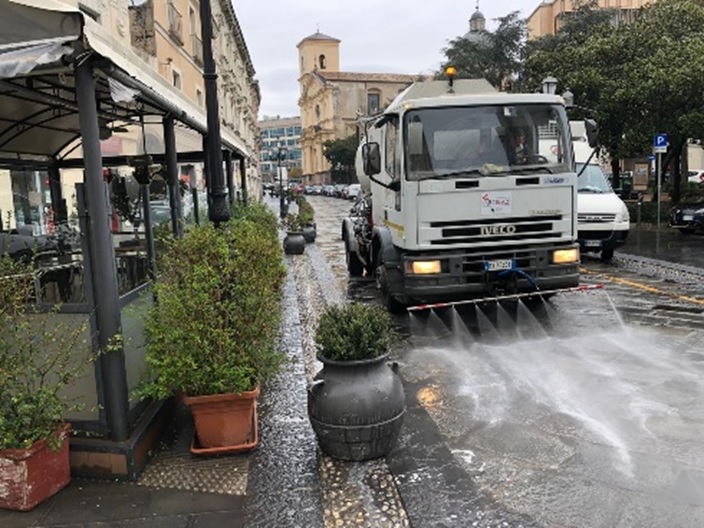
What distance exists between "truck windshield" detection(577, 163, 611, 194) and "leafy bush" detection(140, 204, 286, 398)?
10.3 metres

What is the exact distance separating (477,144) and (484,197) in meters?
0.65

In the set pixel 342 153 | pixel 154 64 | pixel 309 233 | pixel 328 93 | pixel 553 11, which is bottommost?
pixel 309 233

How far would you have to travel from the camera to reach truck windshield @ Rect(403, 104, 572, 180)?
279 inches

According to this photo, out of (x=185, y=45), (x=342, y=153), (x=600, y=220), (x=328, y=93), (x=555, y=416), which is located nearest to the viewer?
(x=555, y=416)

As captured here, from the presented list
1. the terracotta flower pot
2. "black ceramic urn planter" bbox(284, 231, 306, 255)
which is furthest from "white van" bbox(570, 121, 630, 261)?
the terracotta flower pot

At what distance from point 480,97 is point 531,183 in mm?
1197

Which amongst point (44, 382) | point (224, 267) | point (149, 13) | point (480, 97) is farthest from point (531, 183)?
point (149, 13)

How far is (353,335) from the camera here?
3982mm

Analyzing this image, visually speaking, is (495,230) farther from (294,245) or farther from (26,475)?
(294,245)

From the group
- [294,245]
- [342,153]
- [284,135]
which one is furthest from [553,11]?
[284,135]

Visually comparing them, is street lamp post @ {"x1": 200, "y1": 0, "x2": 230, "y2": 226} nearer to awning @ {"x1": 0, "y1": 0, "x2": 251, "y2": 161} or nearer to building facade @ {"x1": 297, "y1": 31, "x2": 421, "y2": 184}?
awning @ {"x1": 0, "y1": 0, "x2": 251, "y2": 161}

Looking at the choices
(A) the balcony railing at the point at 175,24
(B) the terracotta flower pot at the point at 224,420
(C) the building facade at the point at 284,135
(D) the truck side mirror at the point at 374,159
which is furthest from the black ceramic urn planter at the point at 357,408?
(C) the building facade at the point at 284,135

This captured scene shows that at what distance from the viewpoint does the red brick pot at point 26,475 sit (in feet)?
11.0

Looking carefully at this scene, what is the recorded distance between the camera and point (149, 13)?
16.6m
